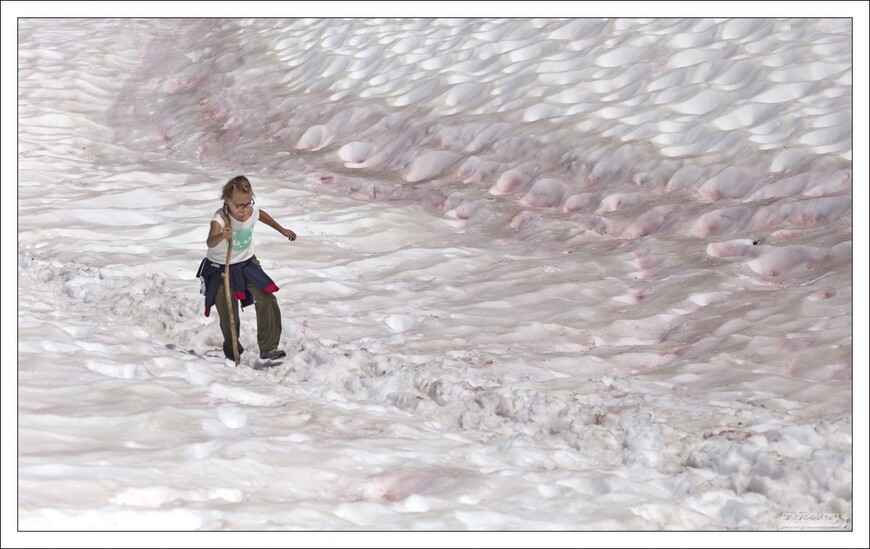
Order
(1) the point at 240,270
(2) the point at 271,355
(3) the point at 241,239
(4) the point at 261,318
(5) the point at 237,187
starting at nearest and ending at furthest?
(5) the point at 237,187 < (3) the point at 241,239 < (1) the point at 240,270 < (4) the point at 261,318 < (2) the point at 271,355

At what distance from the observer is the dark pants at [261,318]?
25.5ft

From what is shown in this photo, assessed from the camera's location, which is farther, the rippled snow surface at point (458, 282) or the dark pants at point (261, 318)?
the dark pants at point (261, 318)

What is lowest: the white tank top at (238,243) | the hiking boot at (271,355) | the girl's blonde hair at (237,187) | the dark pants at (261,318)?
the hiking boot at (271,355)

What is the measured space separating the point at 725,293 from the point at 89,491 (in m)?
5.60

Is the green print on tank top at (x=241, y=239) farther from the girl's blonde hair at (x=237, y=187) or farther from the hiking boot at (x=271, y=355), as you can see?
the hiking boot at (x=271, y=355)

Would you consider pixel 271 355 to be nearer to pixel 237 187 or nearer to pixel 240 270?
pixel 240 270

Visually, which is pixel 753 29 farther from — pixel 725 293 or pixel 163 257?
pixel 163 257

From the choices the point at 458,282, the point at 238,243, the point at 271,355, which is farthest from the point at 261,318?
the point at 458,282

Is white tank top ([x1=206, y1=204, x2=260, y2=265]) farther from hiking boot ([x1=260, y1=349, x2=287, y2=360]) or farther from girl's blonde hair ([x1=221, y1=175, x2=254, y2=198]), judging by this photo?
hiking boot ([x1=260, y1=349, x2=287, y2=360])

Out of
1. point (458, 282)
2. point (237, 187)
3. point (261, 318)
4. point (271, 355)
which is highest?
point (237, 187)

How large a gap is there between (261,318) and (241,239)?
1.95ft

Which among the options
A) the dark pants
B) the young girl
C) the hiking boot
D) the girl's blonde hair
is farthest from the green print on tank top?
the hiking boot

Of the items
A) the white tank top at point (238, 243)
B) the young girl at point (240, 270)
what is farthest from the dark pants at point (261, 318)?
the white tank top at point (238, 243)

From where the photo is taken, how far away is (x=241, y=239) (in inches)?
299
